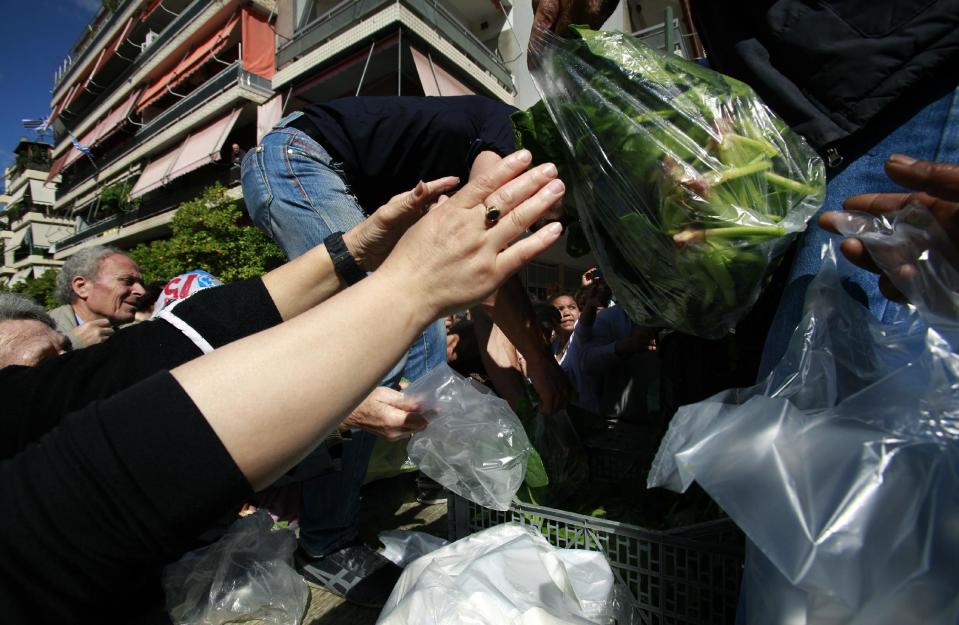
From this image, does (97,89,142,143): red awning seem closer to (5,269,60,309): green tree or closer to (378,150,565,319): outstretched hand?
(5,269,60,309): green tree

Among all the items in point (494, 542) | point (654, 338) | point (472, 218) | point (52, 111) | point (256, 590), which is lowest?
point (654, 338)

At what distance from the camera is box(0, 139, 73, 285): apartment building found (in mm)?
34562

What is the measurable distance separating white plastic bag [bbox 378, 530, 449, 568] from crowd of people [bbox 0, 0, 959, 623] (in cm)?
7

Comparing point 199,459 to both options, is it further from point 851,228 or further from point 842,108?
point 842,108

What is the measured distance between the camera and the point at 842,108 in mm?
1007

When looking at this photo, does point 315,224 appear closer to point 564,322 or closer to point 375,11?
point 564,322

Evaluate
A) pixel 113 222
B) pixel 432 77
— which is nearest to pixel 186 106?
pixel 113 222

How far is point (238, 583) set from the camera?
1743mm

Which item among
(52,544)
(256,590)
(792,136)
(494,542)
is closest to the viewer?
(52,544)

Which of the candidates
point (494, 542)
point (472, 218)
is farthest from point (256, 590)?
point (472, 218)

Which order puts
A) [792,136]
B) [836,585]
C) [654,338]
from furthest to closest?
[654,338] < [792,136] < [836,585]

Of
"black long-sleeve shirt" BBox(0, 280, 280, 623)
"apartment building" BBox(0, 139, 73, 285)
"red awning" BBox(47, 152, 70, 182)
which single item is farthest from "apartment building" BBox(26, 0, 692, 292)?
"apartment building" BBox(0, 139, 73, 285)

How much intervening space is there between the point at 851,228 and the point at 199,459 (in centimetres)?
115

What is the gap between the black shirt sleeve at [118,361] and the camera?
3.17 ft
